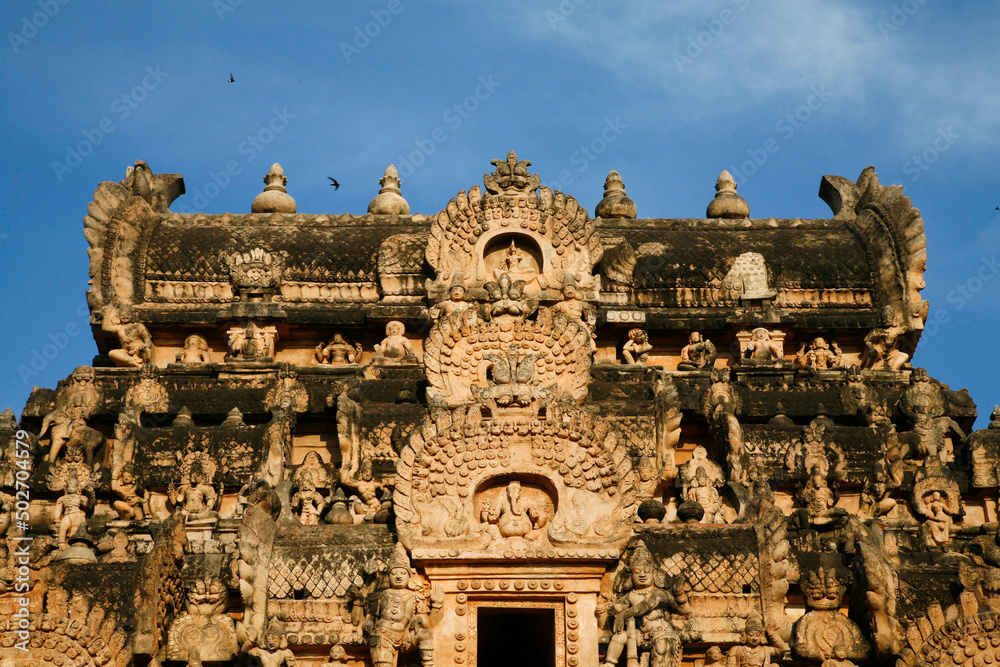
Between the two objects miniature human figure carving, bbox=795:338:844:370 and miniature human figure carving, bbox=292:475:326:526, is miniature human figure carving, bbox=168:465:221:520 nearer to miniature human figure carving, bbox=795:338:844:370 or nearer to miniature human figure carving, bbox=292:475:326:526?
miniature human figure carving, bbox=292:475:326:526

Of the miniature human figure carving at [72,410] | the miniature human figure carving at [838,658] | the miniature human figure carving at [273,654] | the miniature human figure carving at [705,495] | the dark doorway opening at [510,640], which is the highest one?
the miniature human figure carving at [72,410]

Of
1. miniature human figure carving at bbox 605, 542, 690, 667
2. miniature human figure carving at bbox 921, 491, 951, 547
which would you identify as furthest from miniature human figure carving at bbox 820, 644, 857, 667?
miniature human figure carving at bbox 921, 491, 951, 547

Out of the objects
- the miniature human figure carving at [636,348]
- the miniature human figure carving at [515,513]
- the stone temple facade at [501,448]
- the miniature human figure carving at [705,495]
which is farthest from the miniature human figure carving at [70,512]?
the miniature human figure carving at [636,348]

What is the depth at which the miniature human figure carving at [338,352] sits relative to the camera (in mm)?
28469

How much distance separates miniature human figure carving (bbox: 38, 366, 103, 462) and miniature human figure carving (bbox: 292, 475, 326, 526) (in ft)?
15.7

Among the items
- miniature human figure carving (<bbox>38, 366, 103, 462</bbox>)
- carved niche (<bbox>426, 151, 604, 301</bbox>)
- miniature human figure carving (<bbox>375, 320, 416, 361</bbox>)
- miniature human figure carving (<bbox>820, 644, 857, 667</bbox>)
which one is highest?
carved niche (<bbox>426, 151, 604, 301</bbox>)

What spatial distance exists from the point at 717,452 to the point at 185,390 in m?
10.1

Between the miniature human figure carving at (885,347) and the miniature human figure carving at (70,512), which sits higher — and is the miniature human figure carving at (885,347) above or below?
above

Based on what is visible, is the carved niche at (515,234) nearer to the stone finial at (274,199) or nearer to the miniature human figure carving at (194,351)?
the miniature human figure carving at (194,351)

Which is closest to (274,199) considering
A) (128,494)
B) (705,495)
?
(128,494)

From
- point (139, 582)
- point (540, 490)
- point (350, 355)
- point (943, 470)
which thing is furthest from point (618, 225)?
point (139, 582)

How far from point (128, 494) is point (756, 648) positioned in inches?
424

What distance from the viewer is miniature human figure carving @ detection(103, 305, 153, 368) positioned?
27.9 m

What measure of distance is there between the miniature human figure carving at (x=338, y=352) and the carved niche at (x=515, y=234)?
108 inches
